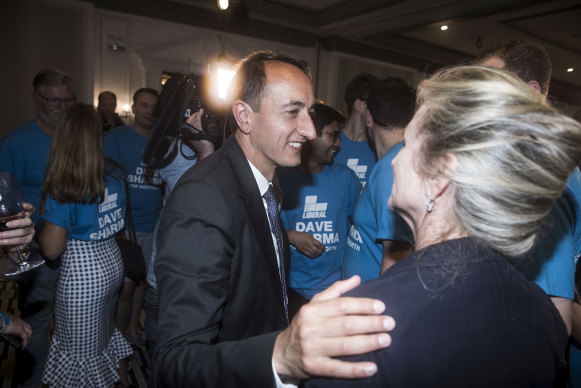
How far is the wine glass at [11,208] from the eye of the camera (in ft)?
4.57

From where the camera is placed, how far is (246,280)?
119 cm

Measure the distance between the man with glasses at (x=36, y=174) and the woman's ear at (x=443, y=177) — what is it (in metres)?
2.42

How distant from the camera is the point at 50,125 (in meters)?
2.78

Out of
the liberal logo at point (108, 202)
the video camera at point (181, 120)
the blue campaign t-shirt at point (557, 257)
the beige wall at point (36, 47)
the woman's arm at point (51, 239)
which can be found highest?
the beige wall at point (36, 47)

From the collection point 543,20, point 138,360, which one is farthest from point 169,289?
point 543,20

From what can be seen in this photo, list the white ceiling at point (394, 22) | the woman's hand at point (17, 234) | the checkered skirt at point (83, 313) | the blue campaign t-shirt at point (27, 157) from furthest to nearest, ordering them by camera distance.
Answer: the white ceiling at point (394, 22)
the blue campaign t-shirt at point (27, 157)
the checkered skirt at point (83, 313)
the woman's hand at point (17, 234)

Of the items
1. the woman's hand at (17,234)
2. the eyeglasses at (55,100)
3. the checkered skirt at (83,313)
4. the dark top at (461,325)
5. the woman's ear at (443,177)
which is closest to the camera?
the dark top at (461,325)

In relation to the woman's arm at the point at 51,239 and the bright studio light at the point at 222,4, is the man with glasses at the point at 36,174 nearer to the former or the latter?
the woman's arm at the point at 51,239

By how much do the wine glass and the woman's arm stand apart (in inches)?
23.4

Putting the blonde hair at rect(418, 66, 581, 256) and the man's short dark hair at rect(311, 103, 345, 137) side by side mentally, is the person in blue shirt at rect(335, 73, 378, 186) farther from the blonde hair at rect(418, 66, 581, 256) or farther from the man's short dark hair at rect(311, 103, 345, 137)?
the blonde hair at rect(418, 66, 581, 256)

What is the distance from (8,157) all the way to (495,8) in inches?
317

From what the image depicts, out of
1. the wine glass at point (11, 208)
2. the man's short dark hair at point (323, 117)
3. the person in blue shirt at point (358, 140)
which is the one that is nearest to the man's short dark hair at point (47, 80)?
the wine glass at point (11, 208)

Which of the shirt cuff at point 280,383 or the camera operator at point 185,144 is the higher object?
the camera operator at point 185,144

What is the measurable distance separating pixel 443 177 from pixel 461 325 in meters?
0.31
